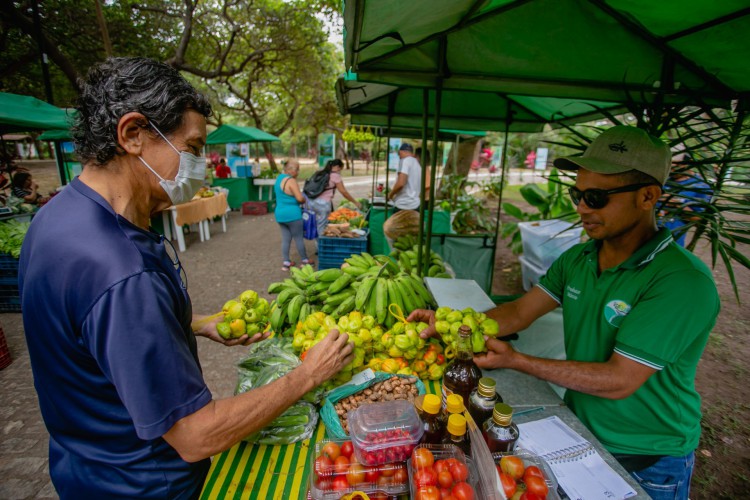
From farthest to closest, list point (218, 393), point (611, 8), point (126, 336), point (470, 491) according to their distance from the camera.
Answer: point (218, 393) < point (611, 8) < point (470, 491) < point (126, 336)

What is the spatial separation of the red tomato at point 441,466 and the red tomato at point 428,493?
6cm

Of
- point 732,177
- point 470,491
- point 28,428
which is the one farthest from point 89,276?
point 732,177

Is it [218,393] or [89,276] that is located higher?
[89,276]

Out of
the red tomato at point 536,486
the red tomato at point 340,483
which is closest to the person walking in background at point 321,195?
the red tomato at point 340,483

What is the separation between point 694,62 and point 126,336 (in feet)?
11.8

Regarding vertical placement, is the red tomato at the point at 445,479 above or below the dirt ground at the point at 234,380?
above

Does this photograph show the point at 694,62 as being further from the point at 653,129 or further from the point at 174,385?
the point at 174,385

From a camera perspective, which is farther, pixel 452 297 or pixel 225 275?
pixel 225 275

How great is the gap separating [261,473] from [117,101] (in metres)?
1.56

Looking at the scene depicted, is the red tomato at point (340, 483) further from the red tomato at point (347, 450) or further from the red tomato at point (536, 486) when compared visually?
the red tomato at point (536, 486)

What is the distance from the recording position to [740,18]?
74.0 inches

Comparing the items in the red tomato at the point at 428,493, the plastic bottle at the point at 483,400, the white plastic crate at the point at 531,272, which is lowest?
the white plastic crate at the point at 531,272

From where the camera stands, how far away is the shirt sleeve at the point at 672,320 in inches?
64.9

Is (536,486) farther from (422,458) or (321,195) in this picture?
(321,195)
